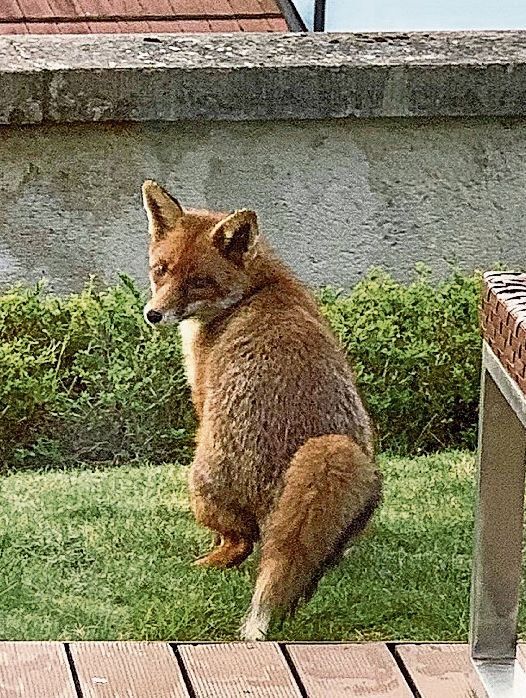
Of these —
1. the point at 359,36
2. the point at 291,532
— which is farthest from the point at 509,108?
the point at 291,532

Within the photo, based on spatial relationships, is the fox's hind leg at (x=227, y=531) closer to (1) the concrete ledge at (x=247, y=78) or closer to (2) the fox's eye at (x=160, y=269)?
(2) the fox's eye at (x=160, y=269)

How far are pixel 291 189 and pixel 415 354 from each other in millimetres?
429

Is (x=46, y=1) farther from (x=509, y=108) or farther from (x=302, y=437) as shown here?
(x=302, y=437)

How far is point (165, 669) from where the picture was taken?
95.6 inches

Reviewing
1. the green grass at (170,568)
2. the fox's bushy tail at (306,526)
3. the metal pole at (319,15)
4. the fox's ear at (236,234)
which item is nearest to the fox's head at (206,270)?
the fox's ear at (236,234)

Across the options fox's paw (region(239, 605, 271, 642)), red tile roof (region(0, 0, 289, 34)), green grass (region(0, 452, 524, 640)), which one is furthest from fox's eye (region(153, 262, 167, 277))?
red tile roof (region(0, 0, 289, 34))

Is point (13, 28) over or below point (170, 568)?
over

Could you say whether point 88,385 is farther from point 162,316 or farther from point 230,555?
point 230,555

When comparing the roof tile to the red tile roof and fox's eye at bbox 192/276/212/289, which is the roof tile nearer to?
the red tile roof

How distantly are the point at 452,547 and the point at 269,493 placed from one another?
41 centimetres

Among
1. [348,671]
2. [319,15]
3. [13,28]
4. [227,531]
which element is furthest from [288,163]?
[348,671]

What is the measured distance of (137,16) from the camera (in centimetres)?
385

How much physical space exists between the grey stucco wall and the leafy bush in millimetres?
65

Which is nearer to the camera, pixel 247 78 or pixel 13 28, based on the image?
pixel 247 78
